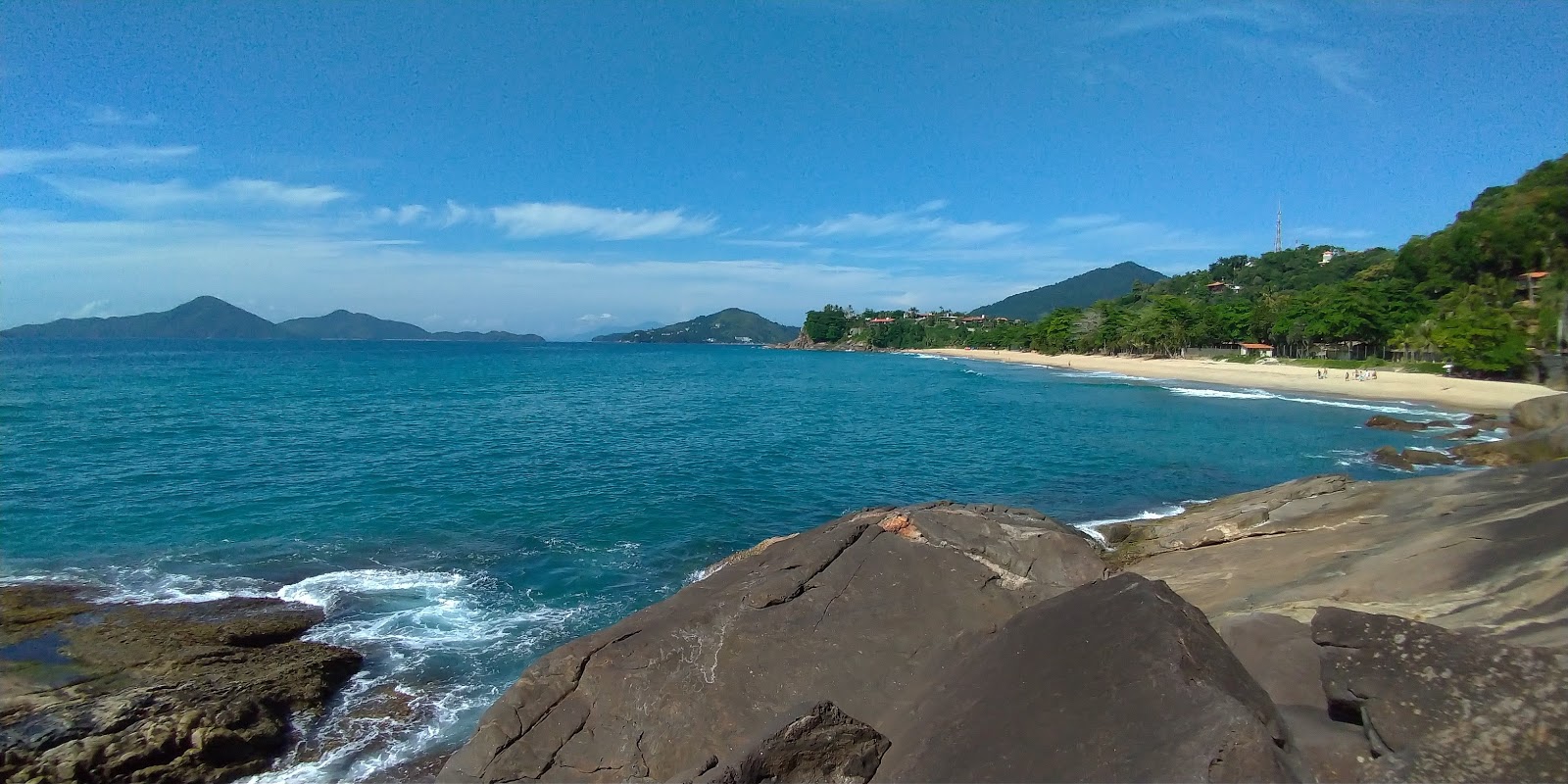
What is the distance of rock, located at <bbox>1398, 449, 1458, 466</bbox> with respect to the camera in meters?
26.9

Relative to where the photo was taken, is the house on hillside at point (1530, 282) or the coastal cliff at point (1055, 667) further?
the house on hillside at point (1530, 282)

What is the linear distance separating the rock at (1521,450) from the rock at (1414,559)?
9.36 meters

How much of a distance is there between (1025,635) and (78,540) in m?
23.6

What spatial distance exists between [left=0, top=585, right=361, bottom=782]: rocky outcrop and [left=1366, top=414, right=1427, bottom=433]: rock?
46.0 meters

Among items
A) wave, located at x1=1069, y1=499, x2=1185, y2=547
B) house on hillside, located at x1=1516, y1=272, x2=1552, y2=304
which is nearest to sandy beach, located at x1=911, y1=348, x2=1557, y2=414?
house on hillside, located at x1=1516, y1=272, x2=1552, y2=304

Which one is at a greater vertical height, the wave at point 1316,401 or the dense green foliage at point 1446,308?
the dense green foliage at point 1446,308

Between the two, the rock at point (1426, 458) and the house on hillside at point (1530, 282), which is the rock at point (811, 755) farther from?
the house on hillside at point (1530, 282)

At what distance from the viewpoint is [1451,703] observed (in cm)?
478

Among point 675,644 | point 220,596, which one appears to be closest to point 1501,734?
point 675,644

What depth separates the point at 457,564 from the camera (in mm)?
17125

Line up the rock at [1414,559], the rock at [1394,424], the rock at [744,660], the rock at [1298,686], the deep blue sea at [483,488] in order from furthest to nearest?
the rock at [1394,424], the deep blue sea at [483,488], the rock at [1414,559], the rock at [744,660], the rock at [1298,686]

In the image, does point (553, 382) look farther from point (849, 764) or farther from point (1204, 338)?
point (1204, 338)

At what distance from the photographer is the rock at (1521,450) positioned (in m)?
21.0

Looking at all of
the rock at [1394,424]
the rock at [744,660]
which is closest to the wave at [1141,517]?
the rock at [744,660]
